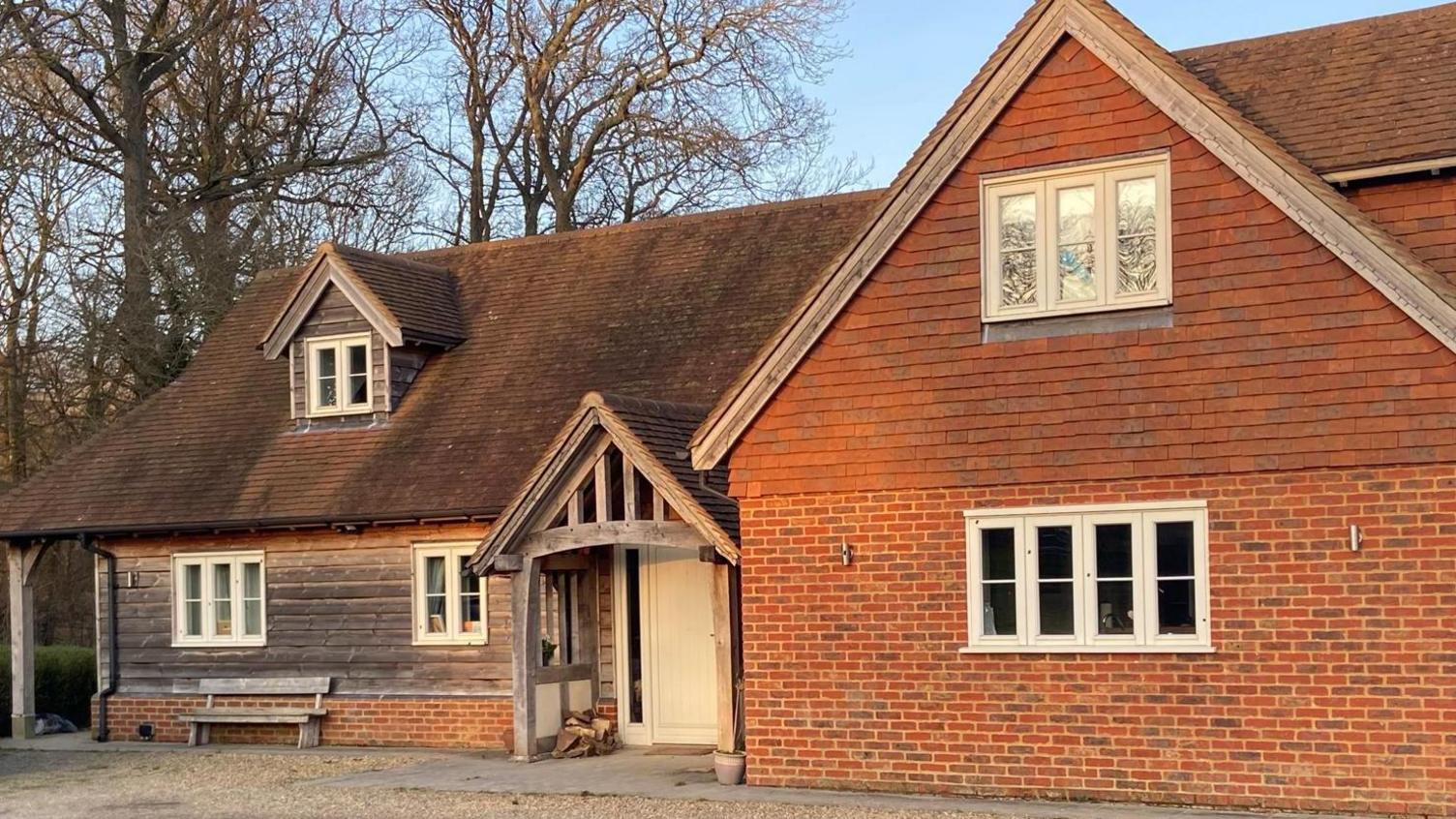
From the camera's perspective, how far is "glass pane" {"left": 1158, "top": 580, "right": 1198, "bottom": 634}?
1393cm

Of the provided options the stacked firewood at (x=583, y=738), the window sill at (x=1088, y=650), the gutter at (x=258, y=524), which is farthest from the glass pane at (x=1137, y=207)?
the gutter at (x=258, y=524)

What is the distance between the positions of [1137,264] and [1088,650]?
10.4 feet

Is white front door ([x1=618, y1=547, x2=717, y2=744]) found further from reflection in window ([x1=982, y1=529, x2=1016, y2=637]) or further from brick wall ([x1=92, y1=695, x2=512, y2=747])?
reflection in window ([x1=982, y1=529, x2=1016, y2=637])

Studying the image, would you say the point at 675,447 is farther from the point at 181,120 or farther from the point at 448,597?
the point at 181,120

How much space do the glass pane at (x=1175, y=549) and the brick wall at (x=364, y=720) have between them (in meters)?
7.81

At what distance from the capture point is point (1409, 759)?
42.8ft

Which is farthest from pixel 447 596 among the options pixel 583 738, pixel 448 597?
pixel 583 738

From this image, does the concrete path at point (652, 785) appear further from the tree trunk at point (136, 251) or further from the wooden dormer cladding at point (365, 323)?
the tree trunk at point (136, 251)

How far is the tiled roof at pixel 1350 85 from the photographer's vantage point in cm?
1423

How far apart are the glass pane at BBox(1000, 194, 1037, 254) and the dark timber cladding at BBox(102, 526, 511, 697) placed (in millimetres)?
7964

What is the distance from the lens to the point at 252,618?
71.9 feet

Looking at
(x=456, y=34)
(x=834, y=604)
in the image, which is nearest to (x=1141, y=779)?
(x=834, y=604)

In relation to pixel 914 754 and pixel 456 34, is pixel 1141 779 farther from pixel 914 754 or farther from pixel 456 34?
pixel 456 34

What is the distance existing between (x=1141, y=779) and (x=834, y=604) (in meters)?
3.03
